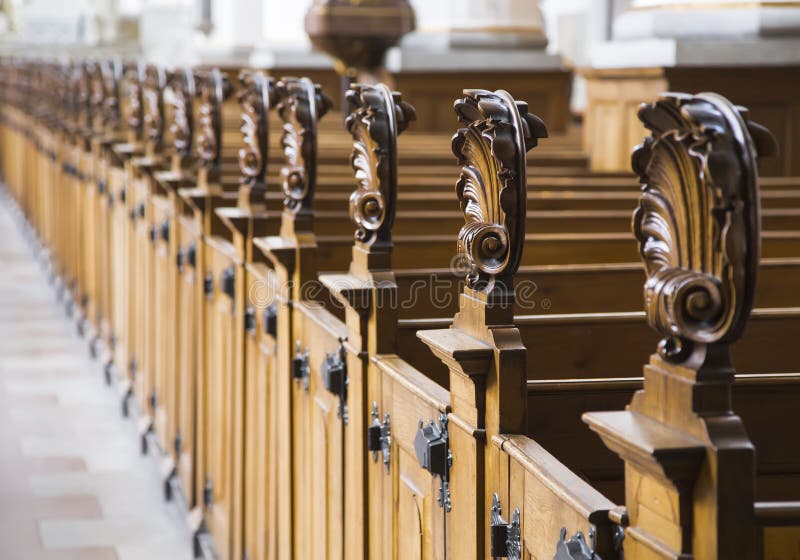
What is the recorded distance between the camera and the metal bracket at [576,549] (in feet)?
4.73

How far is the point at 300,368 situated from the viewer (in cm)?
294

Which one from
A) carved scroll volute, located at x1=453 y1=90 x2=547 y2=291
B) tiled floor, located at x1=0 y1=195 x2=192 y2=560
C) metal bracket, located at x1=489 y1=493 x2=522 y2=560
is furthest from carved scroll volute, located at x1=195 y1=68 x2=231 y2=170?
metal bracket, located at x1=489 y1=493 x2=522 y2=560

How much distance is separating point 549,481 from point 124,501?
3491 millimetres

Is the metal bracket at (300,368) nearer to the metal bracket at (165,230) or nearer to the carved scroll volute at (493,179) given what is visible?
the carved scroll volute at (493,179)

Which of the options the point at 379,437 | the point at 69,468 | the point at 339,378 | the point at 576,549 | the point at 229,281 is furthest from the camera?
the point at 69,468

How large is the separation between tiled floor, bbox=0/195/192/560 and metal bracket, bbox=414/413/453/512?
2413 millimetres

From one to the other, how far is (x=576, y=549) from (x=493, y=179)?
501mm

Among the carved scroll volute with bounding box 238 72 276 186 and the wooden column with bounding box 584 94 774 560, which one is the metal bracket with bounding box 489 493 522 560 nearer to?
the wooden column with bounding box 584 94 774 560

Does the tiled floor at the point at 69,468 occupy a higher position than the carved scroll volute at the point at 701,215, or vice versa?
the carved scroll volute at the point at 701,215

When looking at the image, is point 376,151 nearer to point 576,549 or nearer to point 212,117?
point 576,549

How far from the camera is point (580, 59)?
1275 centimetres

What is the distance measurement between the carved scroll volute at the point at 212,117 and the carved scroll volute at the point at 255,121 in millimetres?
481

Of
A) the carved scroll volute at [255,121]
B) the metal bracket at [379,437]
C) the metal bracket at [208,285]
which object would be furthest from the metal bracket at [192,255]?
the metal bracket at [379,437]

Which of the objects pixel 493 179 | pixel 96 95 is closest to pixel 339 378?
pixel 493 179
